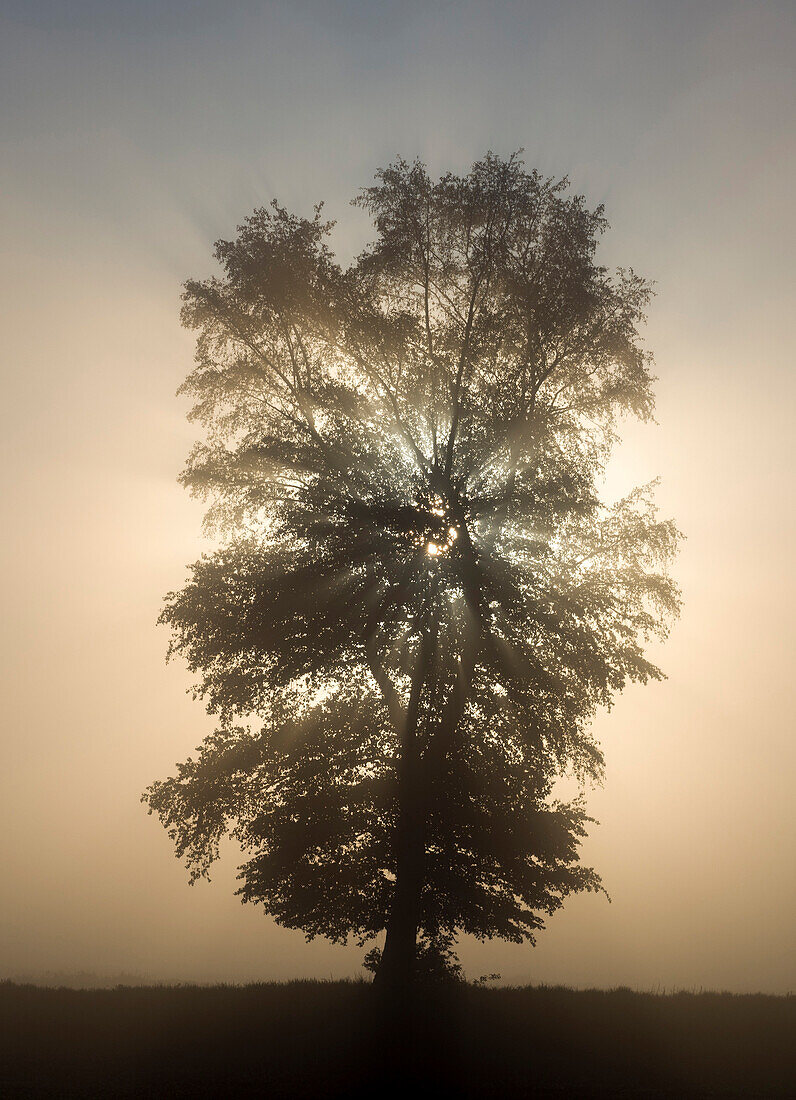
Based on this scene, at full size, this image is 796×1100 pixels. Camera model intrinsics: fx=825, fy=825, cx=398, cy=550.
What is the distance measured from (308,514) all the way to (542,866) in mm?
8875

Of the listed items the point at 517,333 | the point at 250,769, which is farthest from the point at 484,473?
the point at 250,769

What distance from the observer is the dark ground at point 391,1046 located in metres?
12.1

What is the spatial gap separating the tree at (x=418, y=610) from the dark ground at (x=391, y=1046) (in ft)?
5.53

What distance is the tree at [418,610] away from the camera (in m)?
17.0

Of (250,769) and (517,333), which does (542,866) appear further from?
(517,333)

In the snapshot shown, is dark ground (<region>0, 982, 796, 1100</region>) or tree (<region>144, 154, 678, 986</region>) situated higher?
tree (<region>144, 154, 678, 986</region>)

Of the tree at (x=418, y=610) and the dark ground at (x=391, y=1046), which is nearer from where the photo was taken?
the dark ground at (x=391, y=1046)

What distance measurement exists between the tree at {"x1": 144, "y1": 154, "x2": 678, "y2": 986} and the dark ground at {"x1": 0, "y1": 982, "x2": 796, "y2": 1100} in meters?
1.69

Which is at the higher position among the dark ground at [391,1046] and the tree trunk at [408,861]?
the tree trunk at [408,861]

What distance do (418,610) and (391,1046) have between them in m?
7.99

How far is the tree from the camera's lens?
1705 cm

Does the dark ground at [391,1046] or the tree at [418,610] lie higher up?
the tree at [418,610]

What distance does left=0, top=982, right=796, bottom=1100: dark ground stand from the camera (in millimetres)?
12078

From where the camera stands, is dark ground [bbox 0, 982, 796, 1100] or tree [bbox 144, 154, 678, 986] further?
tree [bbox 144, 154, 678, 986]
